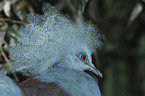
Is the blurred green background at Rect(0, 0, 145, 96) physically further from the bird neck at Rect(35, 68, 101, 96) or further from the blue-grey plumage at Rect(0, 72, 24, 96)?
the blue-grey plumage at Rect(0, 72, 24, 96)

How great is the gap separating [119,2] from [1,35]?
142 cm

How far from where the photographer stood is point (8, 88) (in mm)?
897

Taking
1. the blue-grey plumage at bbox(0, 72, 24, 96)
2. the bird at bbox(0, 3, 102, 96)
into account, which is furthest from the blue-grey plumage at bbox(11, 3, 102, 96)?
the blue-grey plumage at bbox(0, 72, 24, 96)

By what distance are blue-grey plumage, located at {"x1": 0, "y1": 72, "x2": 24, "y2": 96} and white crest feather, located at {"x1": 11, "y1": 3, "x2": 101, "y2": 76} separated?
239 mm

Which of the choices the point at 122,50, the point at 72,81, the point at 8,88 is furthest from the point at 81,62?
the point at 122,50

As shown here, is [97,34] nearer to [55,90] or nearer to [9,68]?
[55,90]

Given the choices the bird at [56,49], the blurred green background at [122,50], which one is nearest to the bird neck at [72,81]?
the bird at [56,49]

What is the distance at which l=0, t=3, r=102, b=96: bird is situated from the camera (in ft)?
3.63

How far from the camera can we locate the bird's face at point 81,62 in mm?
1172

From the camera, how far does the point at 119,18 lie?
2545 mm

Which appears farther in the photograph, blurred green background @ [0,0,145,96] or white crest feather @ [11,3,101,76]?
blurred green background @ [0,0,145,96]

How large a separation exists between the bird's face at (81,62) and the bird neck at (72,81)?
0.06 m

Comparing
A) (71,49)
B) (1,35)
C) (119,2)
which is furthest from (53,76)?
(119,2)

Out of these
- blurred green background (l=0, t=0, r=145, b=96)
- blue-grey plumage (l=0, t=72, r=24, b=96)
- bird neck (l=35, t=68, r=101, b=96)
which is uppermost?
blue-grey plumage (l=0, t=72, r=24, b=96)
